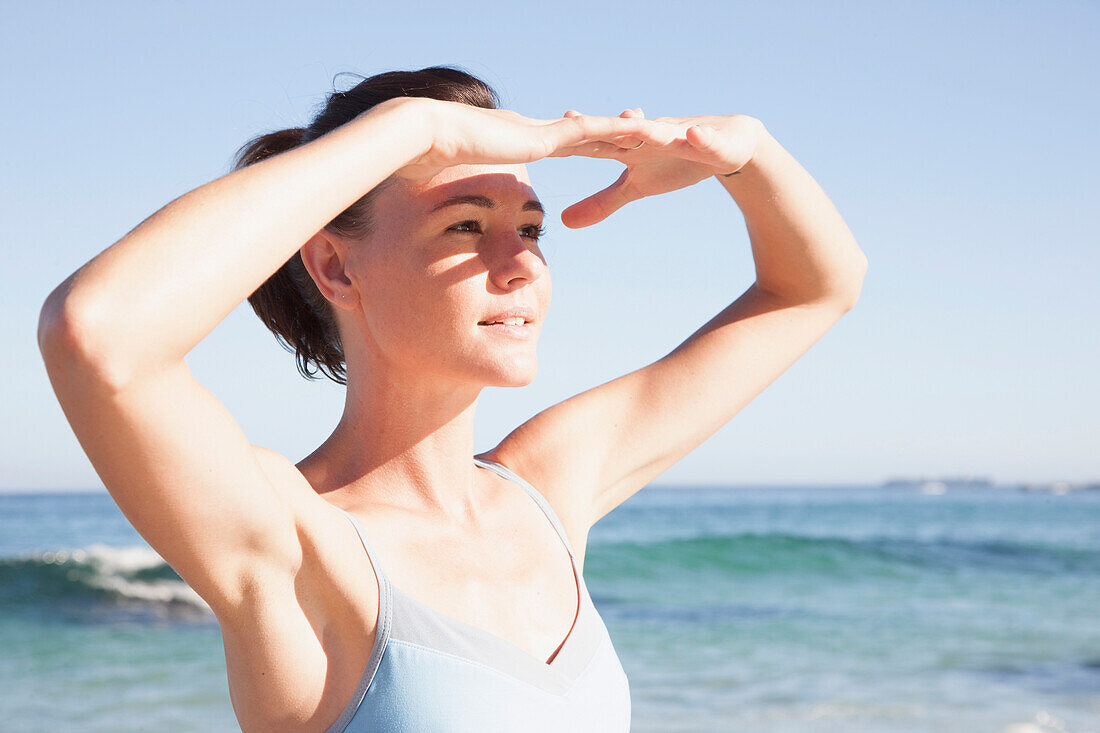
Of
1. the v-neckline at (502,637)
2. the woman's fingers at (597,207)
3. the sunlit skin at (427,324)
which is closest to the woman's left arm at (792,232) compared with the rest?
the woman's fingers at (597,207)

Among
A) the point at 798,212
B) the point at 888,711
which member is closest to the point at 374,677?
the point at 798,212

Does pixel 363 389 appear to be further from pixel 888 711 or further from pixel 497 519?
pixel 888 711

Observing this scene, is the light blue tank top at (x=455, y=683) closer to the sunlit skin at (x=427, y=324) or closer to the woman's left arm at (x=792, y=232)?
the sunlit skin at (x=427, y=324)

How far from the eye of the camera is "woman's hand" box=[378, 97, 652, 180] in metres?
1.41

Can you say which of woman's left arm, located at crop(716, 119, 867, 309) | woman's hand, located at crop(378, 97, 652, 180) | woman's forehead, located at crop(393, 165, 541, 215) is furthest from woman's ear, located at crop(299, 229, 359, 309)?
woman's left arm, located at crop(716, 119, 867, 309)

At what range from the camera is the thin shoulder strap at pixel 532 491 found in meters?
1.96

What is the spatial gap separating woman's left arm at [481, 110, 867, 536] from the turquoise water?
198 inches

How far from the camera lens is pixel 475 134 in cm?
144

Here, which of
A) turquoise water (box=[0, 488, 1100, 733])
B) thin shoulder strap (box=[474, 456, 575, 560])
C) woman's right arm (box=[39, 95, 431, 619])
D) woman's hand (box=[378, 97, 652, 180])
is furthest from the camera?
turquoise water (box=[0, 488, 1100, 733])

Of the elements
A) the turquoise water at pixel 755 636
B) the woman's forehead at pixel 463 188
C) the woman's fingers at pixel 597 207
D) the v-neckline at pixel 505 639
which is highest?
the woman's forehead at pixel 463 188

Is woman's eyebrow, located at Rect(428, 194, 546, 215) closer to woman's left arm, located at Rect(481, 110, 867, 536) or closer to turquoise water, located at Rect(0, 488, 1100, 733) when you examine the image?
woman's left arm, located at Rect(481, 110, 867, 536)

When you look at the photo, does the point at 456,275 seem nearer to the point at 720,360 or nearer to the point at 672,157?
the point at 672,157

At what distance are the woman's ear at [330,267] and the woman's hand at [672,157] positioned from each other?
39 cm

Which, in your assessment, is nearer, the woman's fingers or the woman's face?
the woman's face
